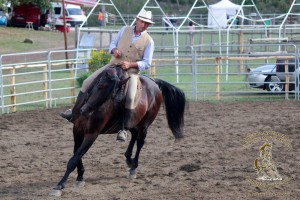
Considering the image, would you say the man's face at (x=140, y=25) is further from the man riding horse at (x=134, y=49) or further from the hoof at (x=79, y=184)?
the hoof at (x=79, y=184)

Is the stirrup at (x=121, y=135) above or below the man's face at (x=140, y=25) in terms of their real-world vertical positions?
below

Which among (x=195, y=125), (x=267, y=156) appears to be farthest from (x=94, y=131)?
(x=195, y=125)

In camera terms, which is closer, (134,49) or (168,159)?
(134,49)

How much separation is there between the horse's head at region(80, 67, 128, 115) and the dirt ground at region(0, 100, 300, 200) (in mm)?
936

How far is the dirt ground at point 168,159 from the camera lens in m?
7.47

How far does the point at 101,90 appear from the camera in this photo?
7.63m

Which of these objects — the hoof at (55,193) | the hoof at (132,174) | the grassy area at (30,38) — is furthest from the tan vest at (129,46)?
the grassy area at (30,38)

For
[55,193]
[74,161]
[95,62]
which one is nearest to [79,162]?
Answer: [74,161]

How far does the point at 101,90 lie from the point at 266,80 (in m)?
11.5

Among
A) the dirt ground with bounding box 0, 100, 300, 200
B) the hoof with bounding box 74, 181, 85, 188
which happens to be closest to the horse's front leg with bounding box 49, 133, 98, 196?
the dirt ground with bounding box 0, 100, 300, 200

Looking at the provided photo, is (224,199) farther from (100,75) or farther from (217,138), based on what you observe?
(217,138)

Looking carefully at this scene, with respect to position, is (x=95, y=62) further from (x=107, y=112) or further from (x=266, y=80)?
(x=107, y=112)

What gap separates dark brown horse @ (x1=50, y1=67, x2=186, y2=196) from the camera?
759 centimetres

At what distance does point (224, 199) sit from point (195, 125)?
5.88 meters
